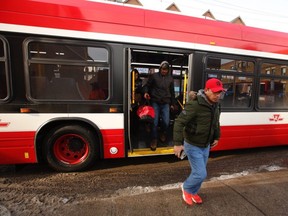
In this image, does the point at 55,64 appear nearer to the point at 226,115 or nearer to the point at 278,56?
the point at 226,115

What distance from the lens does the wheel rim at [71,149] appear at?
3330 millimetres

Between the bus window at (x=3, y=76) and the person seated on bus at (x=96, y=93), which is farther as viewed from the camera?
the person seated on bus at (x=96, y=93)

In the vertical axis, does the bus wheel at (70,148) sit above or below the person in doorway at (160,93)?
below

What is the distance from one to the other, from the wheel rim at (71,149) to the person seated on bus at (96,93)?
0.76m

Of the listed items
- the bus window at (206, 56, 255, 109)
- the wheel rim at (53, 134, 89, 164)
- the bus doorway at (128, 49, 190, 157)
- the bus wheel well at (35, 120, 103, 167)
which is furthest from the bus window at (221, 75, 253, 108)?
the wheel rim at (53, 134, 89, 164)

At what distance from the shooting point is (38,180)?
3107 mm

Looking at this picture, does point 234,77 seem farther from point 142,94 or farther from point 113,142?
point 113,142

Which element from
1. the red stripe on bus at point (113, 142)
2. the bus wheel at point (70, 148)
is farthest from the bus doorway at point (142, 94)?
the bus wheel at point (70, 148)

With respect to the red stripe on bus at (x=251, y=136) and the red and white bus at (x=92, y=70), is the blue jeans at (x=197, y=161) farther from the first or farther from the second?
the red stripe on bus at (x=251, y=136)

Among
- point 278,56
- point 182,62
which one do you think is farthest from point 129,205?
point 278,56

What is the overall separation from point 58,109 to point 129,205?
185 cm

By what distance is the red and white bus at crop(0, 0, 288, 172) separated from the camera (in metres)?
2.89

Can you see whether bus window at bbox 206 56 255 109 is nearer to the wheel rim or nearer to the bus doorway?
the bus doorway

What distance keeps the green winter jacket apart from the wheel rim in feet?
6.14
